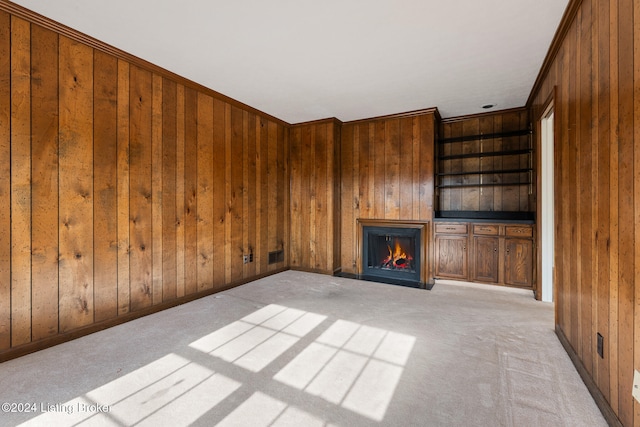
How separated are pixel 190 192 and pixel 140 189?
1.89 feet

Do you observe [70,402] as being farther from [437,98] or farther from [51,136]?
[437,98]

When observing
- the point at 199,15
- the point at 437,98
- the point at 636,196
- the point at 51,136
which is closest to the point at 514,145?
the point at 437,98

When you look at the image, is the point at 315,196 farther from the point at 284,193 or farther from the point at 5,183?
the point at 5,183

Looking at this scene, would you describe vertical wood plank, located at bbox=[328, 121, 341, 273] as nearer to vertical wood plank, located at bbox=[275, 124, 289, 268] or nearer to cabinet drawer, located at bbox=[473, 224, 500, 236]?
vertical wood plank, located at bbox=[275, 124, 289, 268]

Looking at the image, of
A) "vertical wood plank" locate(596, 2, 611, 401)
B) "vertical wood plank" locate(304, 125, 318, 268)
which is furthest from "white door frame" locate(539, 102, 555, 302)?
"vertical wood plank" locate(304, 125, 318, 268)

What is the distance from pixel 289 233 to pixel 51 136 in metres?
3.44

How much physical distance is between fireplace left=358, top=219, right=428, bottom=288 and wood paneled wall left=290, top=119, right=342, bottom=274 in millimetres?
500

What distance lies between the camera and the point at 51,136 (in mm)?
2361

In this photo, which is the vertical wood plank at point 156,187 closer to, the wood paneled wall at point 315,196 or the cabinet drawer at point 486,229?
the wood paneled wall at point 315,196

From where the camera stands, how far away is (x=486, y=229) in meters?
4.09

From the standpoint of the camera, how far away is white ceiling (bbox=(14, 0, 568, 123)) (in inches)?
83.7

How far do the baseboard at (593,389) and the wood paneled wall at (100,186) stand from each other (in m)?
3.60

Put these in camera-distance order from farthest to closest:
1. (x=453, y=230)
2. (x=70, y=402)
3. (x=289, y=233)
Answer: (x=289, y=233), (x=453, y=230), (x=70, y=402)

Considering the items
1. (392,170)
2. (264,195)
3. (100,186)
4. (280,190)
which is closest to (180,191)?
(100,186)
